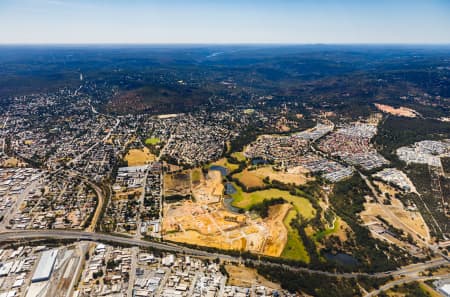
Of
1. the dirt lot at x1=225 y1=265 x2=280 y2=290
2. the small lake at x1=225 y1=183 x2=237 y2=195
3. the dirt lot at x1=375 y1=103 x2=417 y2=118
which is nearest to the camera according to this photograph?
the dirt lot at x1=225 y1=265 x2=280 y2=290

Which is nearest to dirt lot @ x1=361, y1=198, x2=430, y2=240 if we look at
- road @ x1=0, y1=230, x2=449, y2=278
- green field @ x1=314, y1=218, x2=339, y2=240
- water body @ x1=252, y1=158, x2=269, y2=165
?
green field @ x1=314, y1=218, x2=339, y2=240

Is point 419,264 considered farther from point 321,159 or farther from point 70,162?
point 70,162

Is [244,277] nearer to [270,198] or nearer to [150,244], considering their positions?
[150,244]

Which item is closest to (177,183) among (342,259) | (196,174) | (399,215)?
(196,174)

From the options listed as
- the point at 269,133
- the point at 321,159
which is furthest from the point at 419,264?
the point at 269,133

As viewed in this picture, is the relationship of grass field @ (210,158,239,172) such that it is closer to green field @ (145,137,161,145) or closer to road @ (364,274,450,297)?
green field @ (145,137,161,145)

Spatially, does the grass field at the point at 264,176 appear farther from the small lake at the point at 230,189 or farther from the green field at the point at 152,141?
the green field at the point at 152,141

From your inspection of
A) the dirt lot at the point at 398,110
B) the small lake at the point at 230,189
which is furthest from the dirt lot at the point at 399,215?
the dirt lot at the point at 398,110
